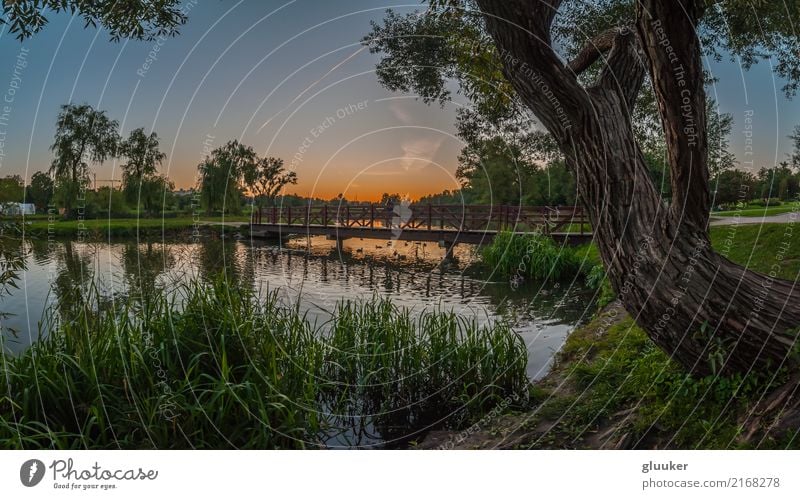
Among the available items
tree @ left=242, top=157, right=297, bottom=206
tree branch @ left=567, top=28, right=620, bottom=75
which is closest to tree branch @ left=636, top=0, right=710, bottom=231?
tree branch @ left=567, top=28, right=620, bottom=75

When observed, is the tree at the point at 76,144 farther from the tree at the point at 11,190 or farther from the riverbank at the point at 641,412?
the riverbank at the point at 641,412

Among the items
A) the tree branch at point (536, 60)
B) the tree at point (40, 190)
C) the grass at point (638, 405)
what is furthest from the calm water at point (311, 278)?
the tree branch at point (536, 60)

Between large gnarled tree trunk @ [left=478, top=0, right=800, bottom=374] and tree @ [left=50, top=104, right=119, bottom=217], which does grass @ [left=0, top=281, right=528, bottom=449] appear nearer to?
tree @ [left=50, top=104, right=119, bottom=217]

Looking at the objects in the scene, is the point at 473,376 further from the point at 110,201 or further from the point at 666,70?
the point at 110,201

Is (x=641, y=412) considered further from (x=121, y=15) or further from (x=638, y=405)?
(x=121, y=15)

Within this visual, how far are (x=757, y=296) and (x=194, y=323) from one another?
10.3 ft

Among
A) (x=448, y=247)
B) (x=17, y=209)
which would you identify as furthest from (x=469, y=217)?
(x=17, y=209)

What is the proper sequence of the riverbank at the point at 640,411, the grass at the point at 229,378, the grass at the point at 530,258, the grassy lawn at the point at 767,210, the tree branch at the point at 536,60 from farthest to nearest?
the grass at the point at 530,258 < the grassy lawn at the point at 767,210 < the tree branch at the point at 536,60 < the grass at the point at 229,378 < the riverbank at the point at 640,411

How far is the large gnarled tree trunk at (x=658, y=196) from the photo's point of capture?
2436mm

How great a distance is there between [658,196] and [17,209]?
356 centimetres

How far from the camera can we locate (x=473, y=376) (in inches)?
148
